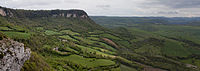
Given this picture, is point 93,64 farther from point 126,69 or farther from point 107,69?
point 126,69

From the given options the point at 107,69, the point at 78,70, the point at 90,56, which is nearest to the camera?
the point at 78,70

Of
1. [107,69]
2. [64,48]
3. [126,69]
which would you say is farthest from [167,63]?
[64,48]

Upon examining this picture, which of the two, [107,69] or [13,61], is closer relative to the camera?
[13,61]

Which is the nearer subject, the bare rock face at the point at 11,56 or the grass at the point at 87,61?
the bare rock face at the point at 11,56

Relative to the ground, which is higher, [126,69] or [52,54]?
[52,54]

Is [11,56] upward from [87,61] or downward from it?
upward

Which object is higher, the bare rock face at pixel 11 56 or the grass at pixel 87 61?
the bare rock face at pixel 11 56

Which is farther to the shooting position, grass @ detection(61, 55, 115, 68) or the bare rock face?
grass @ detection(61, 55, 115, 68)

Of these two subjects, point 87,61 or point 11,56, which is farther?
point 87,61
